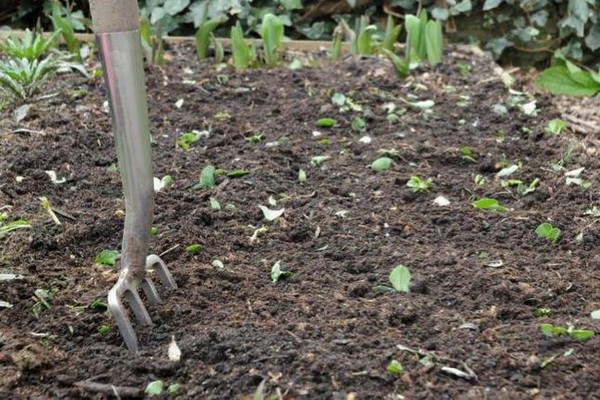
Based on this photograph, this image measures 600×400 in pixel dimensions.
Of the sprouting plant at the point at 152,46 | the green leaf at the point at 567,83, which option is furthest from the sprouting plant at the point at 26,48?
the green leaf at the point at 567,83

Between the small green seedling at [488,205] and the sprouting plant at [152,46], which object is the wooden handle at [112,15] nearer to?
the small green seedling at [488,205]

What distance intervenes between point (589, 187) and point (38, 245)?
1.63 m

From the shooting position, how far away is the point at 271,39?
432 centimetres

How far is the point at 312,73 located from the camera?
4.09 meters

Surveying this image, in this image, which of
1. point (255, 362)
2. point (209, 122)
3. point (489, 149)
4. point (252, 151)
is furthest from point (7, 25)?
point (255, 362)

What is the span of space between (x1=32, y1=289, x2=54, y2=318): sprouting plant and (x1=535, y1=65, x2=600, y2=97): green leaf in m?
2.75

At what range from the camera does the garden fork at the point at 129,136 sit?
70.5 inches

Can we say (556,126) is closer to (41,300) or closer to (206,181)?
(206,181)

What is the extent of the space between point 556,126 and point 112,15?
2084 millimetres

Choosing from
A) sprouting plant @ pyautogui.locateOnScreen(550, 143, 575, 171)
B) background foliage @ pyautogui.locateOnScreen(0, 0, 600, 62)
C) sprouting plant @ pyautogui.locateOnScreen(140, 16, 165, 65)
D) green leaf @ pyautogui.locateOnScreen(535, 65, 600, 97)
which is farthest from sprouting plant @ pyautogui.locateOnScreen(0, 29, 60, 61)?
green leaf @ pyautogui.locateOnScreen(535, 65, 600, 97)

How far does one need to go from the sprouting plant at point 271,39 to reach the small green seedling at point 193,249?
205 centimetres

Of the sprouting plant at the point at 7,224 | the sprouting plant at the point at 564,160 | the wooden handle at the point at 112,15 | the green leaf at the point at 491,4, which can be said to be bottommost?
the sprouting plant at the point at 564,160

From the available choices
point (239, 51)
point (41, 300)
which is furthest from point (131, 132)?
point (239, 51)

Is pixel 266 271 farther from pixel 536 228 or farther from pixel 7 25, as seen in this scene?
pixel 7 25
